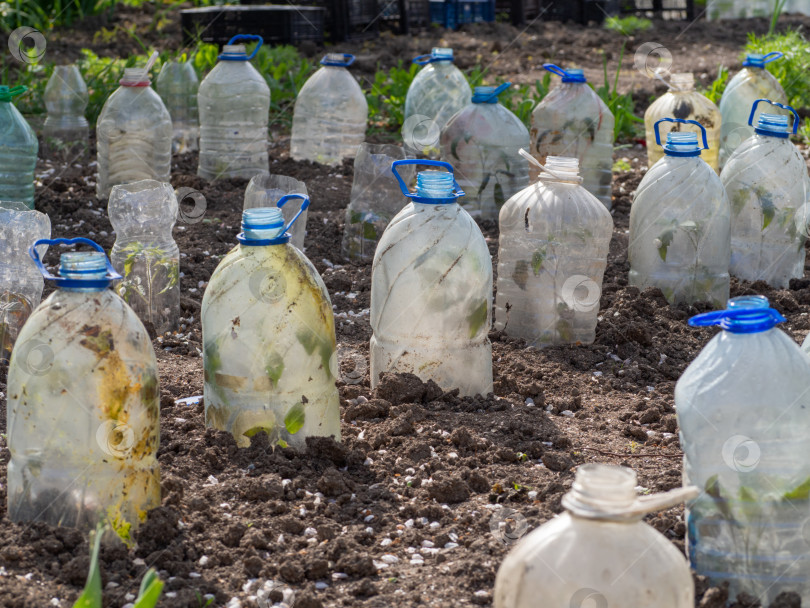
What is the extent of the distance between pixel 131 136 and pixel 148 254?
1.82 meters

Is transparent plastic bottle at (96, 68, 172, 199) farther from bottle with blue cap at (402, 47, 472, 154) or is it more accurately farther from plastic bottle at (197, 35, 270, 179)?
bottle with blue cap at (402, 47, 472, 154)

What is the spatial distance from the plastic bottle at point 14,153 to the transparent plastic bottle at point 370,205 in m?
1.58

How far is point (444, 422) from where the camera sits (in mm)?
3334

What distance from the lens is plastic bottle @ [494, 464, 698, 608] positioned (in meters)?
1.89

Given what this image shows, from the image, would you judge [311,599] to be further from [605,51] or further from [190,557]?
[605,51]

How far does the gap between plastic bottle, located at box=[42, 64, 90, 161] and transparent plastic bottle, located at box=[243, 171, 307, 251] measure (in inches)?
90.5

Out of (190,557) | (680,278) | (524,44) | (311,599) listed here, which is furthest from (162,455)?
(524,44)

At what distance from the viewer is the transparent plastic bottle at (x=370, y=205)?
513cm

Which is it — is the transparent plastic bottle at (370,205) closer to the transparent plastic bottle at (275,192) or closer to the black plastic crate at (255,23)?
the transparent plastic bottle at (275,192)

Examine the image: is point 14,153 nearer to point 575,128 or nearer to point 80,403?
point 575,128

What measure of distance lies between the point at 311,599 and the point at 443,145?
12.1ft

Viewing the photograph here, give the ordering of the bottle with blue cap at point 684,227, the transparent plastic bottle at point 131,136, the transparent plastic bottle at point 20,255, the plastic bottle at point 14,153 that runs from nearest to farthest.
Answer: the transparent plastic bottle at point 20,255, the bottle with blue cap at point 684,227, the plastic bottle at point 14,153, the transparent plastic bottle at point 131,136

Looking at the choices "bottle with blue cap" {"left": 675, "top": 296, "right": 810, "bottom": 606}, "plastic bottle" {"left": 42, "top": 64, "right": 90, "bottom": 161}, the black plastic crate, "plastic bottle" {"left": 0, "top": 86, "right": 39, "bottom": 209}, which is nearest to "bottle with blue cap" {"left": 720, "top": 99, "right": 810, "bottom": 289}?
"bottle with blue cap" {"left": 675, "top": 296, "right": 810, "bottom": 606}

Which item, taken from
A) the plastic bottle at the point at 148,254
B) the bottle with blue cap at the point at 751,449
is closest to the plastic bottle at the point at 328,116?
the plastic bottle at the point at 148,254
